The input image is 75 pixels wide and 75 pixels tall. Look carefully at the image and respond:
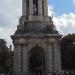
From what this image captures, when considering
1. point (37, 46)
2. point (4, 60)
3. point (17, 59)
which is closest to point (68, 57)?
point (4, 60)

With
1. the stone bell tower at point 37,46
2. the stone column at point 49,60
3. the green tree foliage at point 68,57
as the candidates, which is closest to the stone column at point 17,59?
the stone bell tower at point 37,46

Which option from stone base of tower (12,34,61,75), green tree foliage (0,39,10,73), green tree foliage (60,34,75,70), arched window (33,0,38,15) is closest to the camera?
stone base of tower (12,34,61,75)

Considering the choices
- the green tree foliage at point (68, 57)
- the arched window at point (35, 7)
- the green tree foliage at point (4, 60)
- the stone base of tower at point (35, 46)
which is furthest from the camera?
the green tree foliage at point (4, 60)

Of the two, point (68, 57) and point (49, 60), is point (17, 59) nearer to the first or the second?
point (49, 60)

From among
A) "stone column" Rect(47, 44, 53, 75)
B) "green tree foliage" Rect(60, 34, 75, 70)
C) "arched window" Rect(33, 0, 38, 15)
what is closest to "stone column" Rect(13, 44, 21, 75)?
"stone column" Rect(47, 44, 53, 75)

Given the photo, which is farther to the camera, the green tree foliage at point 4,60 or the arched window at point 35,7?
the green tree foliage at point 4,60

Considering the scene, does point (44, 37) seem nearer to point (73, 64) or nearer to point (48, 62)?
point (48, 62)

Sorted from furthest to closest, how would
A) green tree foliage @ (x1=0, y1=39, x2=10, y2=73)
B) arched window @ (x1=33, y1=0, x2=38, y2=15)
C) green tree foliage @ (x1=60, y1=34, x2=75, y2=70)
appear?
1. green tree foliage @ (x1=0, y1=39, x2=10, y2=73)
2. green tree foliage @ (x1=60, y1=34, x2=75, y2=70)
3. arched window @ (x1=33, y1=0, x2=38, y2=15)

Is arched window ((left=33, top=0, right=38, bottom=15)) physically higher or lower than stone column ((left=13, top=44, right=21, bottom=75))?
higher

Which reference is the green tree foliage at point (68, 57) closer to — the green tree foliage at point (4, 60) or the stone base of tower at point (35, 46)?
the green tree foliage at point (4, 60)

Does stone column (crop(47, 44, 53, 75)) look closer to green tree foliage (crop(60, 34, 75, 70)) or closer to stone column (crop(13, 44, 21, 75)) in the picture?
stone column (crop(13, 44, 21, 75))

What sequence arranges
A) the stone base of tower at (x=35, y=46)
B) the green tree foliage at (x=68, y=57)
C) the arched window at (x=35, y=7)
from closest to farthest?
the stone base of tower at (x=35, y=46), the arched window at (x=35, y=7), the green tree foliage at (x=68, y=57)

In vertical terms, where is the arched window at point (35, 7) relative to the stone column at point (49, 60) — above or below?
above

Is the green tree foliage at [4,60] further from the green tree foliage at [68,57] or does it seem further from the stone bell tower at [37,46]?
the stone bell tower at [37,46]
